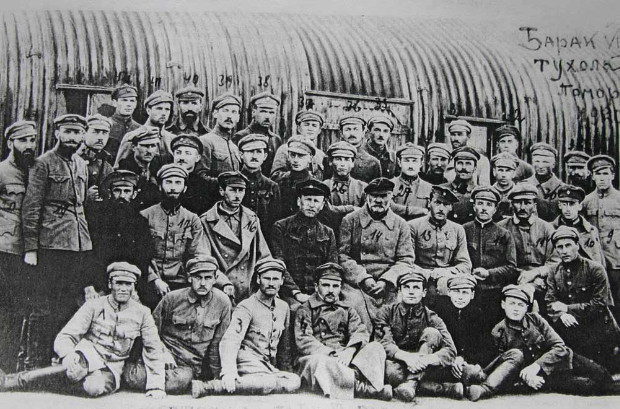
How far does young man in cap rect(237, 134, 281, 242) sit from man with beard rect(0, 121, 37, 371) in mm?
1166

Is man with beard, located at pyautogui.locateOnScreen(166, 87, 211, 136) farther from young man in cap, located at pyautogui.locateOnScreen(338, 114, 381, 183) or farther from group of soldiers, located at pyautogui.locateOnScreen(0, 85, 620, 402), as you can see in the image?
young man in cap, located at pyautogui.locateOnScreen(338, 114, 381, 183)

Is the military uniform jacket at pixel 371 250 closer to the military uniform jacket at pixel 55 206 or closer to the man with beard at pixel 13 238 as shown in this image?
the military uniform jacket at pixel 55 206

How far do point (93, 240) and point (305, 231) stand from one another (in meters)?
1.16

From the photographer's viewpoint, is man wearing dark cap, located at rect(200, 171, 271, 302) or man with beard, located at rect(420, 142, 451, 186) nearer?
man wearing dark cap, located at rect(200, 171, 271, 302)

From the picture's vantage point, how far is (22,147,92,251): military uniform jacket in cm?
392

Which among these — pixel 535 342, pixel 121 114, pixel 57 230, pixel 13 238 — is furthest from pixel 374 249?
pixel 13 238

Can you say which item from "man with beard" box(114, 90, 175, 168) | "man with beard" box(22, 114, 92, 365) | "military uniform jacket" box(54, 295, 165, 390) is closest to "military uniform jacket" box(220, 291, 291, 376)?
"military uniform jacket" box(54, 295, 165, 390)

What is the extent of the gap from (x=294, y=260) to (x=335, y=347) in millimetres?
526

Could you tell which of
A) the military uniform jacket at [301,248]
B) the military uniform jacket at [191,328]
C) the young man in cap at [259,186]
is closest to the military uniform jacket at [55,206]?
the military uniform jacket at [191,328]

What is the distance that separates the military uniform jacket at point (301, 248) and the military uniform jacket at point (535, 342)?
3.45 feet

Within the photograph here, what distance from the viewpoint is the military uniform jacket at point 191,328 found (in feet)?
12.8

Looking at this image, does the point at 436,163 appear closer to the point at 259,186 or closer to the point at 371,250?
the point at 371,250

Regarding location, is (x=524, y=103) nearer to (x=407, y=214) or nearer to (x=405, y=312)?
(x=407, y=214)

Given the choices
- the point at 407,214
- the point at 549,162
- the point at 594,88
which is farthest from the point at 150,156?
the point at 594,88
